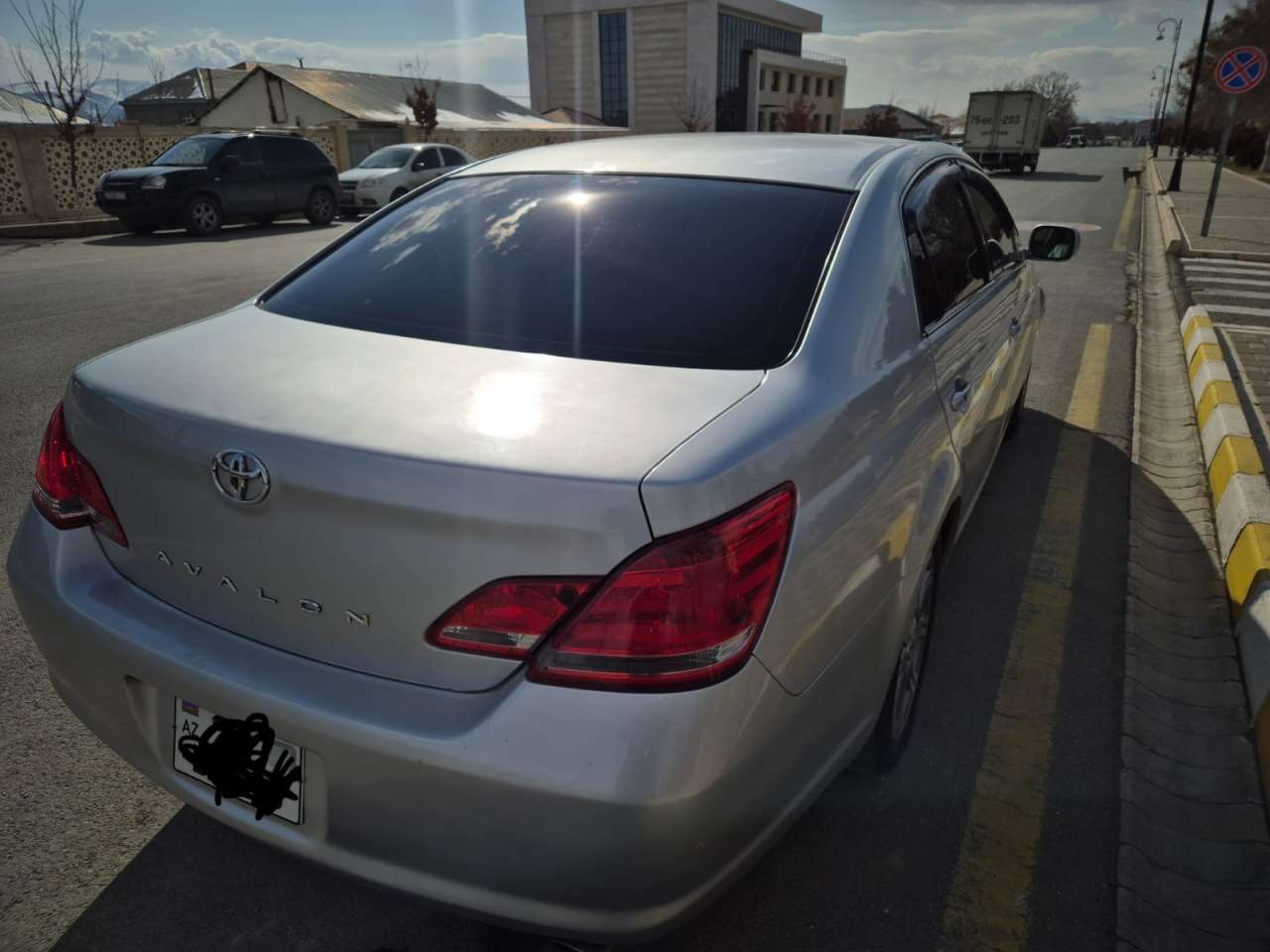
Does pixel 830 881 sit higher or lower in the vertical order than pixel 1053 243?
lower

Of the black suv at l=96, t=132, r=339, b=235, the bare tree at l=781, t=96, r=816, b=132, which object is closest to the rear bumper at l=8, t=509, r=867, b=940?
the black suv at l=96, t=132, r=339, b=235

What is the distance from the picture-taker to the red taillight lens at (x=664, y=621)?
1411 mm

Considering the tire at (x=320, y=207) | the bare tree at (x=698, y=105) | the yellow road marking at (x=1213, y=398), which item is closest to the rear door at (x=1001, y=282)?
the yellow road marking at (x=1213, y=398)

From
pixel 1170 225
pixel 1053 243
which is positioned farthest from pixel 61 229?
pixel 1170 225

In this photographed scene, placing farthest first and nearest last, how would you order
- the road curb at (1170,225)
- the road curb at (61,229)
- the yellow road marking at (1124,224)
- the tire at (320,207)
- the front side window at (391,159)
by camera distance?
the front side window at (391,159) → the tire at (320,207) → the road curb at (61,229) → the yellow road marking at (1124,224) → the road curb at (1170,225)

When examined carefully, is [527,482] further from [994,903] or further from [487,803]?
[994,903]

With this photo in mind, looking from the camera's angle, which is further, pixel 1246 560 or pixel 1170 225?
pixel 1170 225

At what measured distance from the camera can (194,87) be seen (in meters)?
63.7

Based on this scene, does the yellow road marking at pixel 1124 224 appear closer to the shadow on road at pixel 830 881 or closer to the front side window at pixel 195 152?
the shadow on road at pixel 830 881

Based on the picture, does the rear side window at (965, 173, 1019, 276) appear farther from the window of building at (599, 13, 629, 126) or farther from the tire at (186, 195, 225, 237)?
the window of building at (599, 13, 629, 126)

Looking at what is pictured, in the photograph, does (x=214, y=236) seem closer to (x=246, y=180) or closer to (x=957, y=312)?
(x=246, y=180)

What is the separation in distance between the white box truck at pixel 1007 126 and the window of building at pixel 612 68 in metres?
36.6

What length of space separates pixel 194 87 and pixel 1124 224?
65328 mm

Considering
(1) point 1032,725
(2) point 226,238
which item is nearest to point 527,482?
(1) point 1032,725
